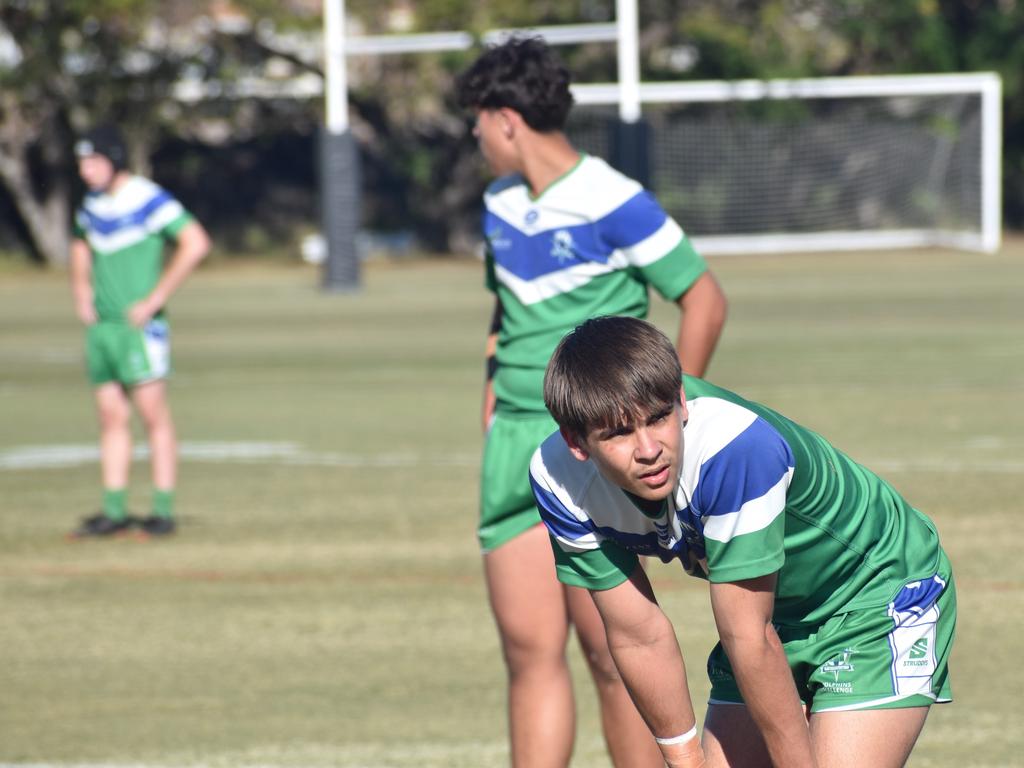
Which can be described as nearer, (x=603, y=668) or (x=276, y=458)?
(x=603, y=668)

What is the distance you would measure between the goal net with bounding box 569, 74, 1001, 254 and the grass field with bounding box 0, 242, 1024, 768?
15.2 metres

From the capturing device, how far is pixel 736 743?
3.79 metres

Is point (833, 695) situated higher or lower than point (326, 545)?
higher

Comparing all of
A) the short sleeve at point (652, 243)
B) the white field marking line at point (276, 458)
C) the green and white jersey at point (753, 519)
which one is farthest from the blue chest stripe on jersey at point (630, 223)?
the white field marking line at point (276, 458)

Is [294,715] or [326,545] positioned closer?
[294,715]

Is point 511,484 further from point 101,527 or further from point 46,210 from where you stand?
point 46,210

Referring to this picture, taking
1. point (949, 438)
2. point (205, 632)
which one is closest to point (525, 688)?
point (205, 632)

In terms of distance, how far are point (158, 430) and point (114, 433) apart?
0.74ft

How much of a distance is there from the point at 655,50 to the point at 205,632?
34.3m

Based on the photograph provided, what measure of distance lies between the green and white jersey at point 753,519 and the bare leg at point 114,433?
614 centimetres

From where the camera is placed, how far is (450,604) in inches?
301

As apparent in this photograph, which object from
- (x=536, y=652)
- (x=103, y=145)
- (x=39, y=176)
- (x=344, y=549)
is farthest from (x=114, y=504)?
(x=39, y=176)

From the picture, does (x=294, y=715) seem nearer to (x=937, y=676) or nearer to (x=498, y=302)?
(x=498, y=302)

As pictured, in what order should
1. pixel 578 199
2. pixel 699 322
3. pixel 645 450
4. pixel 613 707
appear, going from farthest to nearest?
1. pixel 699 322
2. pixel 578 199
3. pixel 613 707
4. pixel 645 450
